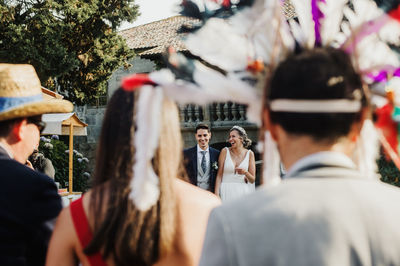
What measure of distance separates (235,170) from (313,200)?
16.8 ft

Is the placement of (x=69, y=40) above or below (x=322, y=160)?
above

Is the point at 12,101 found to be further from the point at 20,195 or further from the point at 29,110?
the point at 20,195

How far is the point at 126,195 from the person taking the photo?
5.19ft

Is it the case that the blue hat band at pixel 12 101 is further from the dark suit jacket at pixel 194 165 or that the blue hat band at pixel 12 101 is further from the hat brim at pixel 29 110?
the dark suit jacket at pixel 194 165

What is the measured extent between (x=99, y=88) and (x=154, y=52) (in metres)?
2.56

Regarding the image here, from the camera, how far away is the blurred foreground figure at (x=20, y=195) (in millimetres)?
1775

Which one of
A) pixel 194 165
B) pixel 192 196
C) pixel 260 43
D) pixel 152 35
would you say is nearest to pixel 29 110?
pixel 192 196

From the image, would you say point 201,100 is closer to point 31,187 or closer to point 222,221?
point 222,221

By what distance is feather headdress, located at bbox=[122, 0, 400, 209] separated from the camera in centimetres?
132

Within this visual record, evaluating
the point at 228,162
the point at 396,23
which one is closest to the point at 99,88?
the point at 228,162

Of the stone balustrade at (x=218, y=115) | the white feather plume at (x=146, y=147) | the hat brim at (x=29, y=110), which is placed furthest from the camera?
the stone balustrade at (x=218, y=115)

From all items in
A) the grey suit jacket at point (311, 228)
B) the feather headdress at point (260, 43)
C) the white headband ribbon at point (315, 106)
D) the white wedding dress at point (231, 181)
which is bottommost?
the white wedding dress at point (231, 181)

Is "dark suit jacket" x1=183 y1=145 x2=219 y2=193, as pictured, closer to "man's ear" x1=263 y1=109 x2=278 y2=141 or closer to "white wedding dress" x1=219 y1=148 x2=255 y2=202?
"white wedding dress" x1=219 y1=148 x2=255 y2=202

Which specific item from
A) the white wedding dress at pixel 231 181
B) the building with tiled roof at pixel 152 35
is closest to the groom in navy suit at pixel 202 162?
the white wedding dress at pixel 231 181
